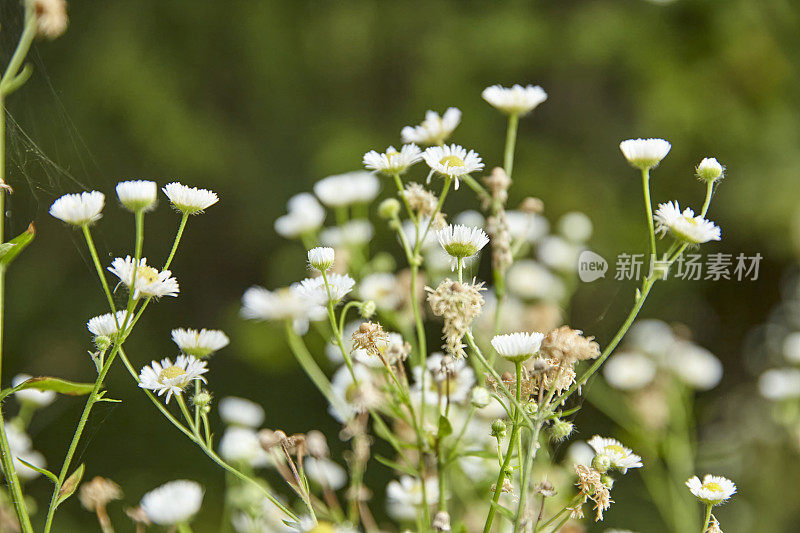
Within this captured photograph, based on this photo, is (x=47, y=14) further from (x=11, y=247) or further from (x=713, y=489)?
(x=713, y=489)

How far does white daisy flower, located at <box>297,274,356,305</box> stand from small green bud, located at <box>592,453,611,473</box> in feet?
0.42

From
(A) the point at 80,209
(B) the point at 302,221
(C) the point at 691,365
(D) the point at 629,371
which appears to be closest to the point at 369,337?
(A) the point at 80,209

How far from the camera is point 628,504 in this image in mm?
1264

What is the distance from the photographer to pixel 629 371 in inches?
28.5

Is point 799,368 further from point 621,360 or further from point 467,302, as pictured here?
point 467,302

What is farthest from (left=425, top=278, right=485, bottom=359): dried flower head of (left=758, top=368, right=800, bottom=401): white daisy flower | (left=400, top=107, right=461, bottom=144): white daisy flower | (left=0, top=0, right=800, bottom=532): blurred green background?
(left=0, top=0, right=800, bottom=532): blurred green background

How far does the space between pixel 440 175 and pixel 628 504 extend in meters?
1.08

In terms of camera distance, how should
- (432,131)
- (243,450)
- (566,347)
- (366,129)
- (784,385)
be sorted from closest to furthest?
(566,347) < (432,131) < (243,450) < (784,385) < (366,129)

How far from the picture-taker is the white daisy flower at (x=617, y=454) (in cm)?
30

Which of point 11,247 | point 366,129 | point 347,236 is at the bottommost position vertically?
point 366,129

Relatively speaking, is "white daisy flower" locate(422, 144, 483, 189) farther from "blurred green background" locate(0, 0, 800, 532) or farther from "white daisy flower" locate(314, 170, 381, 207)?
"blurred green background" locate(0, 0, 800, 532)

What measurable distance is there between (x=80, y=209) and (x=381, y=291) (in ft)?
0.81

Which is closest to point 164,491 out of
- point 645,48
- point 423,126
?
point 423,126

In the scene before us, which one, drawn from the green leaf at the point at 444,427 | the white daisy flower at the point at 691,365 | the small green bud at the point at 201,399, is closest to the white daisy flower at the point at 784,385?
the white daisy flower at the point at 691,365
